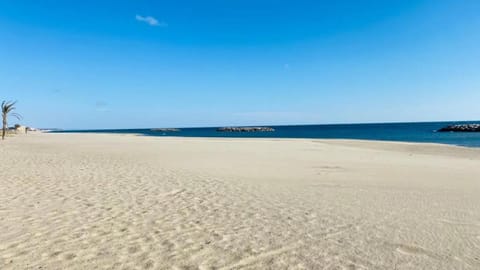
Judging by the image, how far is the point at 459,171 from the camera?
13.4 m

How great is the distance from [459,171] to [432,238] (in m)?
10.3

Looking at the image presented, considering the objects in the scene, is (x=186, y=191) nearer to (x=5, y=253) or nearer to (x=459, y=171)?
(x=5, y=253)

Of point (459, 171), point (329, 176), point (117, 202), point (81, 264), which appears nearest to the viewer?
point (81, 264)

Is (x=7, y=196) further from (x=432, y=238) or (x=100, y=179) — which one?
(x=432, y=238)

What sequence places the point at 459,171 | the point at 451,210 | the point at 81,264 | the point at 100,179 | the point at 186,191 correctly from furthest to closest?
the point at 459,171 < the point at 100,179 < the point at 186,191 < the point at 451,210 < the point at 81,264

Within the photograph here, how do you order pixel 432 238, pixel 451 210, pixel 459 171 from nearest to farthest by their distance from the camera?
pixel 432 238 → pixel 451 210 → pixel 459 171

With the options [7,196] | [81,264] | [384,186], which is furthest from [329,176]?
[7,196]

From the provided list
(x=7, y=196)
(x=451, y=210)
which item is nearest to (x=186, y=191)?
(x=7, y=196)

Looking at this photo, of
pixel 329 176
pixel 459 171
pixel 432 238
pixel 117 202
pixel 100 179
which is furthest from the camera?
pixel 459 171

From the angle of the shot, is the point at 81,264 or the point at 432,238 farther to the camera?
the point at 432,238

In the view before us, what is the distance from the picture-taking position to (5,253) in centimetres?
454

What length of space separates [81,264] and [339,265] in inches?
145

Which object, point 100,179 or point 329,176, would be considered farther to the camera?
point 329,176

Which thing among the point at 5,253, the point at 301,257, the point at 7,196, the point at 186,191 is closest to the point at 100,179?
the point at 7,196
